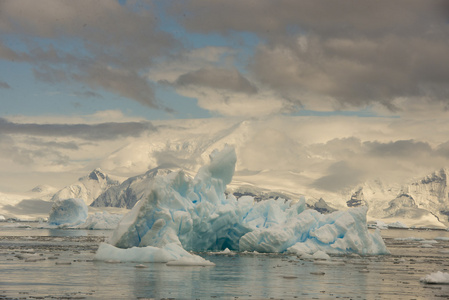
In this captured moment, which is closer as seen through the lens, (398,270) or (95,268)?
(95,268)

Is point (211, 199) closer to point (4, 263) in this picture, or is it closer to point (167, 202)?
point (167, 202)

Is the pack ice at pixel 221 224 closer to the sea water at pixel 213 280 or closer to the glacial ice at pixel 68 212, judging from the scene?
the sea water at pixel 213 280

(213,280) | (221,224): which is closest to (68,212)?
(221,224)

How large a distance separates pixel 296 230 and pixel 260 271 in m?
16.1

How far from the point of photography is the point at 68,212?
11581 centimetres

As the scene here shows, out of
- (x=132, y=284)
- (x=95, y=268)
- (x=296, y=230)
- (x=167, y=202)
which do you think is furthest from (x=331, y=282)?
(x=296, y=230)

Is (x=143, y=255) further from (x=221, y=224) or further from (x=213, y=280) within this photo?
(x=221, y=224)

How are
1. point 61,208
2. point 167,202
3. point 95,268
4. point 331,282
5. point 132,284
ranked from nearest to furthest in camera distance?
1. point 132,284
2. point 331,282
3. point 95,268
4. point 167,202
5. point 61,208

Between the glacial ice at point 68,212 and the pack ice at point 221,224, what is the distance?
68099 mm

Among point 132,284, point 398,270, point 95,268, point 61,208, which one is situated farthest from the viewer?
point 61,208

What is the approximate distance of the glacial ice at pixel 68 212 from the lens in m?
114

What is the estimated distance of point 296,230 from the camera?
157ft

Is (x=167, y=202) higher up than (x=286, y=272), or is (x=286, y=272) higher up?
(x=167, y=202)

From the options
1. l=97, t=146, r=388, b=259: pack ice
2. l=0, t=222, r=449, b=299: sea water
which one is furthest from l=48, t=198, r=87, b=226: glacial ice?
l=0, t=222, r=449, b=299: sea water
